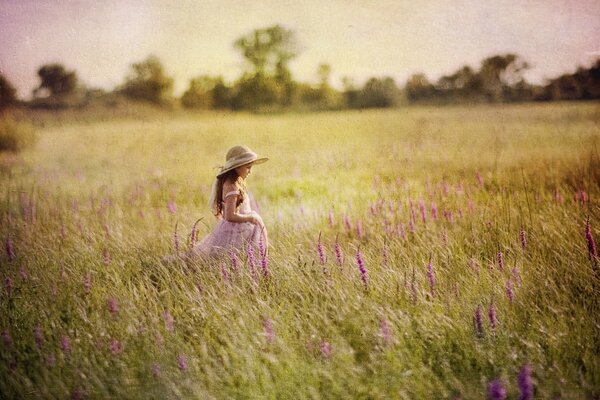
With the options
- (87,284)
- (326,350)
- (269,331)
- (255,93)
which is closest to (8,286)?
(87,284)

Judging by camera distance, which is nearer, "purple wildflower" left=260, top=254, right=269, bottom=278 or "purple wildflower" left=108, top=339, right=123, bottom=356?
"purple wildflower" left=108, top=339, right=123, bottom=356

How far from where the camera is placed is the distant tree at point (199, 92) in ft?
25.0

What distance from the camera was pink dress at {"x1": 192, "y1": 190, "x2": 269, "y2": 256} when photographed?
115 inches

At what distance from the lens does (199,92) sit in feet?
27.3

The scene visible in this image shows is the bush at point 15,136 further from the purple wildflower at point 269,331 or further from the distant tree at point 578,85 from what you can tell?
the distant tree at point 578,85

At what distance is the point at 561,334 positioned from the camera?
6.41 feet

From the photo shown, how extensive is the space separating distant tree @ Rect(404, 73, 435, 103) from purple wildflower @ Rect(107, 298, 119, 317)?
4.90 m

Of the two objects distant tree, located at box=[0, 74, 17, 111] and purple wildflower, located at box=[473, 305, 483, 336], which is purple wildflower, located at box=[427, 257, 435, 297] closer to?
purple wildflower, located at box=[473, 305, 483, 336]

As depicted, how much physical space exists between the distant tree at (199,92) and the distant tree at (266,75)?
88cm

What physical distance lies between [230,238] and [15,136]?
28.2ft

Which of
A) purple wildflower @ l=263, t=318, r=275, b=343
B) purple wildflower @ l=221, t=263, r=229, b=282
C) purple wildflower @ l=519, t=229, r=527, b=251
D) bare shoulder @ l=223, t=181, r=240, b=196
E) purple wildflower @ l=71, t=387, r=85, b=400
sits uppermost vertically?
bare shoulder @ l=223, t=181, r=240, b=196

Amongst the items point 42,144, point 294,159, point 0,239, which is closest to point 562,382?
point 0,239

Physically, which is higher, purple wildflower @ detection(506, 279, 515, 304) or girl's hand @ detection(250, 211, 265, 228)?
girl's hand @ detection(250, 211, 265, 228)

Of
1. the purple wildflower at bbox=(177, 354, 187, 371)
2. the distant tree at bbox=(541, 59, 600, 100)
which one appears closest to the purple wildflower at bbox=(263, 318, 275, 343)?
the purple wildflower at bbox=(177, 354, 187, 371)
